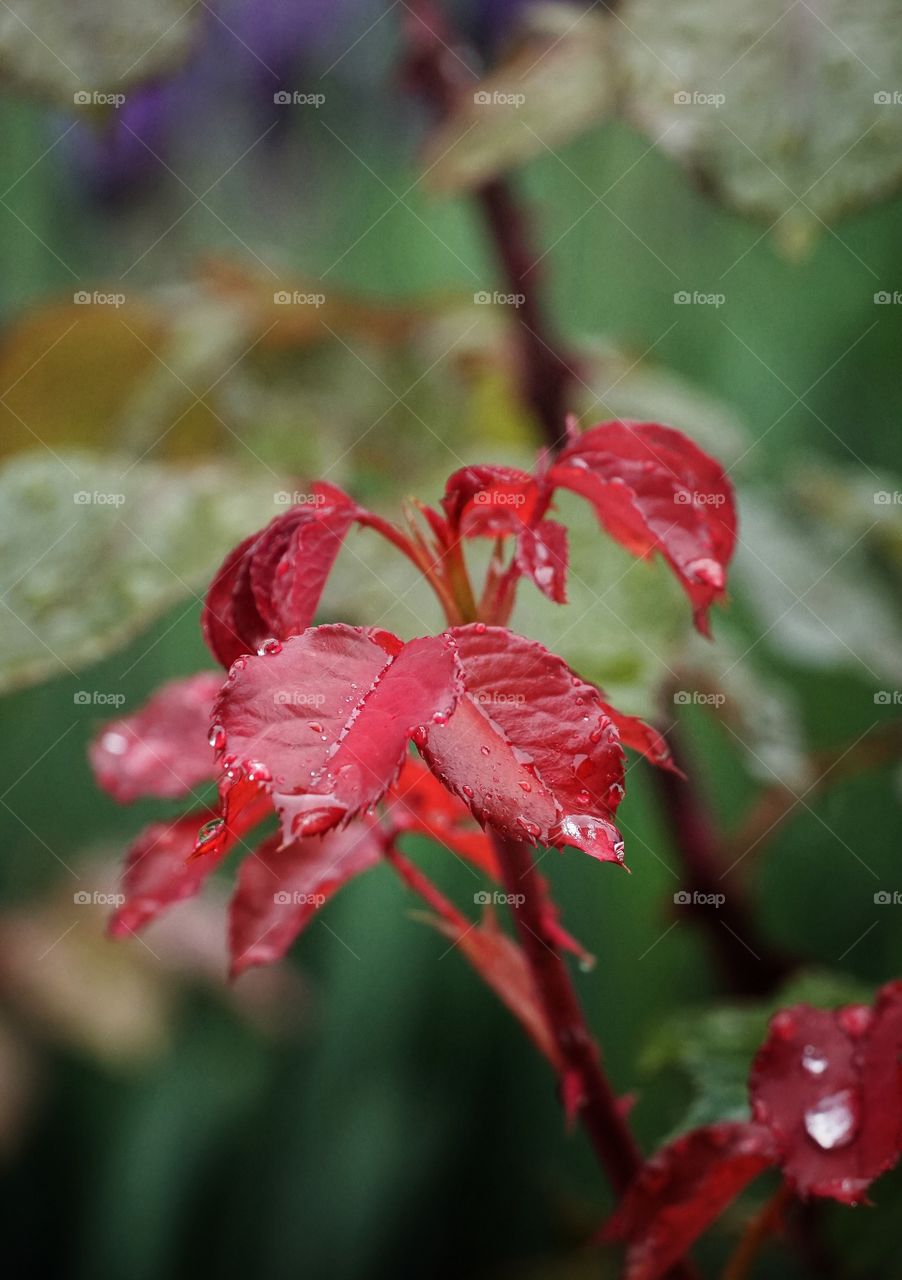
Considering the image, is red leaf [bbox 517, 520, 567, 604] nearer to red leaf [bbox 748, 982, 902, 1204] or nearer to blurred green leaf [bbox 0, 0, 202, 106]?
red leaf [bbox 748, 982, 902, 1204]

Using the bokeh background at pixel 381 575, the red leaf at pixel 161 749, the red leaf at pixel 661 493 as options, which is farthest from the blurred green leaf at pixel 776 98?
the red leaf at pixel 161 749

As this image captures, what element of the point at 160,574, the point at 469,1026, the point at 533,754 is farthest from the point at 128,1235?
the point at 533,754

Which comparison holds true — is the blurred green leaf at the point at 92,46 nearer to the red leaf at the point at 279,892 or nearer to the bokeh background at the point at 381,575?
the bokeh background at the point at 381,575

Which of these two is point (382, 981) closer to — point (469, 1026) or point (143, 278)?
point (469, 1026)

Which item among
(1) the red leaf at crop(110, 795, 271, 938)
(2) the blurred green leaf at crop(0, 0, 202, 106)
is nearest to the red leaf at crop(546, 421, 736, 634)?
(1) the red leaf at crop(110, 795, 271, 938)

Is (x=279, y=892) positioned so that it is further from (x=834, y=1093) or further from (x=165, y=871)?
(x=834, y=1093)

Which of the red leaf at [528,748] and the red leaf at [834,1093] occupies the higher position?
the red leaf at [528,748]

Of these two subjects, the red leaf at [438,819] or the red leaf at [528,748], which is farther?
the red leaf at [438,819]
